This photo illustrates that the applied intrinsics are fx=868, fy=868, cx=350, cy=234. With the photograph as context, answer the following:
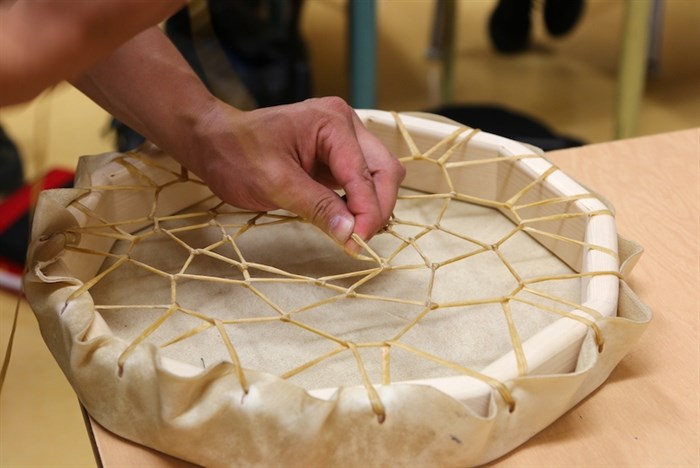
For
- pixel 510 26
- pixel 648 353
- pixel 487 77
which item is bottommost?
pixel 487 77

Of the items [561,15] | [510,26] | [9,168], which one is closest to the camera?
[9,168]

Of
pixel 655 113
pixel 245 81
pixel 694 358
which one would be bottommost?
pixel 655 113

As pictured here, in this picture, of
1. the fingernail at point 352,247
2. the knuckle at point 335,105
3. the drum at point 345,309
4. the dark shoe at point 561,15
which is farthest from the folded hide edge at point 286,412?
the dark shoe at point 561,15

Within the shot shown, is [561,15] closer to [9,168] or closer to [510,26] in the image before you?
[510,26]

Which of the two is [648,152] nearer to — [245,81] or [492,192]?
[492,192]

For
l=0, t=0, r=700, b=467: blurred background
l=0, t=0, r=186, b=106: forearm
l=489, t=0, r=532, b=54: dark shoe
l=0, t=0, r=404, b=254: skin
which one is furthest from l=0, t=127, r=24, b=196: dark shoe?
l=0, t=0, r=186, b=106: forearm

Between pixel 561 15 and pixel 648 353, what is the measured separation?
1620 mm

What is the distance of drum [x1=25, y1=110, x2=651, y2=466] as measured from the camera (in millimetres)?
556

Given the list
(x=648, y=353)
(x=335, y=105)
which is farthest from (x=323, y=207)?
(x=648, y=353)

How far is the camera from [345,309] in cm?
70

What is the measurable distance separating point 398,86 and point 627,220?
1.50 m

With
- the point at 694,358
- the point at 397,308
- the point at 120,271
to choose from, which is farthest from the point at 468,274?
the point at 120,271

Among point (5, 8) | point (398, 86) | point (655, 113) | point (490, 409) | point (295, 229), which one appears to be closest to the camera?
point (5, 8)

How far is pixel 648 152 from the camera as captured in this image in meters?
0.94
